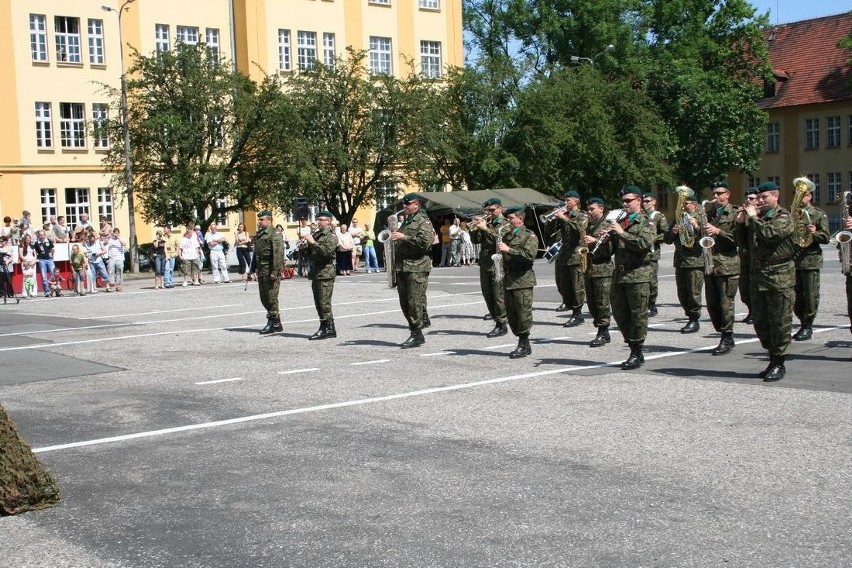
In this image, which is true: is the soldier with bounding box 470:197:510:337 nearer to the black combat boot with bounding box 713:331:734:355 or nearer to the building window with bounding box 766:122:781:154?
the black combat boot with bounding box 713:331:734:355

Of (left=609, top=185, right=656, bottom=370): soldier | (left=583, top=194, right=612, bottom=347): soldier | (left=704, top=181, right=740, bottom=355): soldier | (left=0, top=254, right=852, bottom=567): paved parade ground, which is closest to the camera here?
(left=0, top=254, right=852, bottom=567): paved parade ground

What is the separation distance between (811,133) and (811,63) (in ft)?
14.3

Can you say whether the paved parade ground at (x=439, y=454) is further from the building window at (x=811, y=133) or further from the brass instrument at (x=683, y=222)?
the building window at (x=811, y=133)

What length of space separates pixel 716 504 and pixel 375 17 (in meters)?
52.4

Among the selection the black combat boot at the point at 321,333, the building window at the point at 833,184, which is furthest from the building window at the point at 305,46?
the black combat boot at the point at 321,333

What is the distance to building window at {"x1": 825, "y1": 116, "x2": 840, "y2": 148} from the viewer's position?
67.0 meters

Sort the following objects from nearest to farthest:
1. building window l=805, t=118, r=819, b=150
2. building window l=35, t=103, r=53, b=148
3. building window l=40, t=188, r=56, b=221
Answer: building window l=35, t=103, r=53, b=148
building window l=40, t=188, r=56, b=221
building window l=805, t=118, r=819, b=150

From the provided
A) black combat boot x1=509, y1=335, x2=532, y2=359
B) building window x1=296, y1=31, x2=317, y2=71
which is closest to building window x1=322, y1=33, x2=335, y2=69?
building window x1=296, y1=31, x2=317, y2=71

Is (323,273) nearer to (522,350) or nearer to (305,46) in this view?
(522,350)

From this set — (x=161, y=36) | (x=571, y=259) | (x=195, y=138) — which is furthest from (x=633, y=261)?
(x=161, y=36)

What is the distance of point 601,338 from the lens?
14.6 m

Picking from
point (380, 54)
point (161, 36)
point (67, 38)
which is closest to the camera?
point (67, 38)

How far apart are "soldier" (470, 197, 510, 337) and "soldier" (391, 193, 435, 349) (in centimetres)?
72

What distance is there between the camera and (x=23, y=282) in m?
29.3
